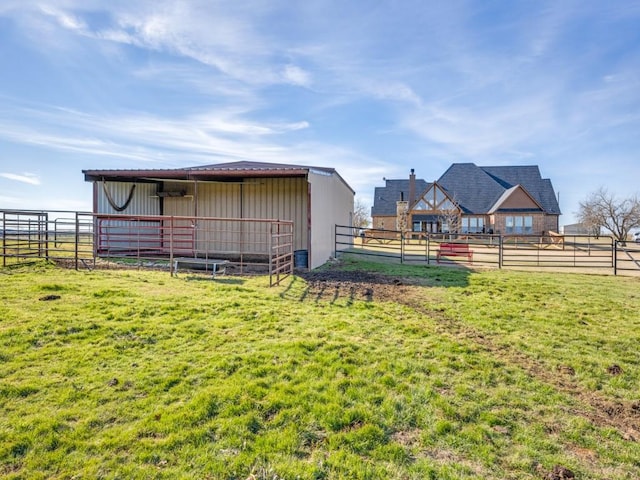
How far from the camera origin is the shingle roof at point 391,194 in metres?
37.7

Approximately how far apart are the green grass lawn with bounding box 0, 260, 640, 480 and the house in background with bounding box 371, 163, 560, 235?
28.4 metres

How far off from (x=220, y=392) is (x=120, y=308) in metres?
3.10

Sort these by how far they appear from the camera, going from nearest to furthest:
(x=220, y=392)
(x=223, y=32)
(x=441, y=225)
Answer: (x=220, y=392)
(x=223, y=32)
(x=441, y=225)

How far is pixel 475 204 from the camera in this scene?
34.2 meters

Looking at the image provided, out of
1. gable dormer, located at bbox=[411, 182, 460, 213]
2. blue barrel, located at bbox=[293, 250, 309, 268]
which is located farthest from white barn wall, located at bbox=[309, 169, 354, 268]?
gable dormer, located at bbox=[411, 182, 460, 213]

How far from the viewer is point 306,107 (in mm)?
13375

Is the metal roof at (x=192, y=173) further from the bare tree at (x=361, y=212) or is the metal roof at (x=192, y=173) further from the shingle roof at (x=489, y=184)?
the bare tree at (x=361, y=212)

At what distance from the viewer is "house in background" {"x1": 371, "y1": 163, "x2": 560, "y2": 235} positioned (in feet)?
105

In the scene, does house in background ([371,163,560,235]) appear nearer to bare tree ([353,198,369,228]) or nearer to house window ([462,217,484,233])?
house window ([462,217,484,233])

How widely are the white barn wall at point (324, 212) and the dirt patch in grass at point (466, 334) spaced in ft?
3.30

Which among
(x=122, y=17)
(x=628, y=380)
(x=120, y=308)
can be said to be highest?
(x=122, y=17)

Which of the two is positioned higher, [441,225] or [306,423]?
[441,225]

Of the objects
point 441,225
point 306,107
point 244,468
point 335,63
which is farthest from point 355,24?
point 441,225

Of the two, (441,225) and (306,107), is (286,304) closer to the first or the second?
(306,107)
